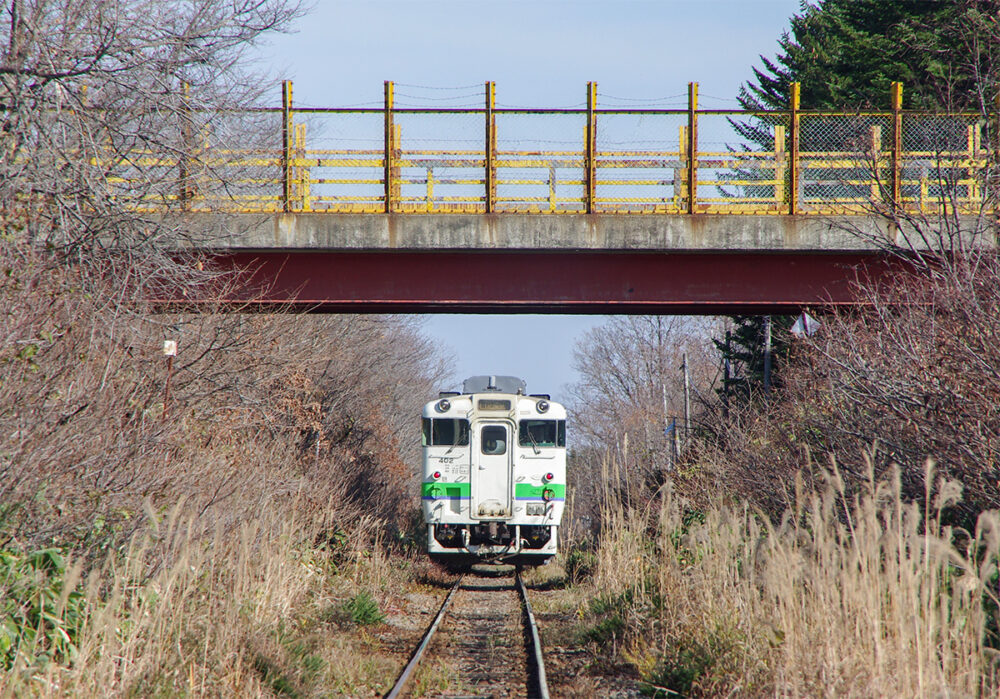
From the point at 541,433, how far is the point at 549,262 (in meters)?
4.06

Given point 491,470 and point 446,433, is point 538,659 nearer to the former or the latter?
point 491,470

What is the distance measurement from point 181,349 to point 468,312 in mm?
5030

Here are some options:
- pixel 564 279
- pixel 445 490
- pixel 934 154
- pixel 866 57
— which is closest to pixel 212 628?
pixel 564 279

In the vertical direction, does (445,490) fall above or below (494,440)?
below

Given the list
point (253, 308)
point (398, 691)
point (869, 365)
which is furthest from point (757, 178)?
point (398, 691)

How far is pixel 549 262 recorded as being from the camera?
615 inches

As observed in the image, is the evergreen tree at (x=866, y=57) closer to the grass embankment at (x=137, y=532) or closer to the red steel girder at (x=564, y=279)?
the red steel girder at (x=564, y=279)

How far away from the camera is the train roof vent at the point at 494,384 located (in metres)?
19.4

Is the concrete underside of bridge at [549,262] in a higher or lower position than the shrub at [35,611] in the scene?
higher

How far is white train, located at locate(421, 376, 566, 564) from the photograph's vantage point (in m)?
18.0

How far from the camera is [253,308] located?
1570 cm

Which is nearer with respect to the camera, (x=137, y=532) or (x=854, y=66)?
(x=137, y=532)

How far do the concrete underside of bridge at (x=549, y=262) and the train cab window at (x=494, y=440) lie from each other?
3.13 m

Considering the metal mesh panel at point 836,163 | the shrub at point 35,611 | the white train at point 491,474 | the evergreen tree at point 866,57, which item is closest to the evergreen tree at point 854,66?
the evergreen tree at point 866,57
